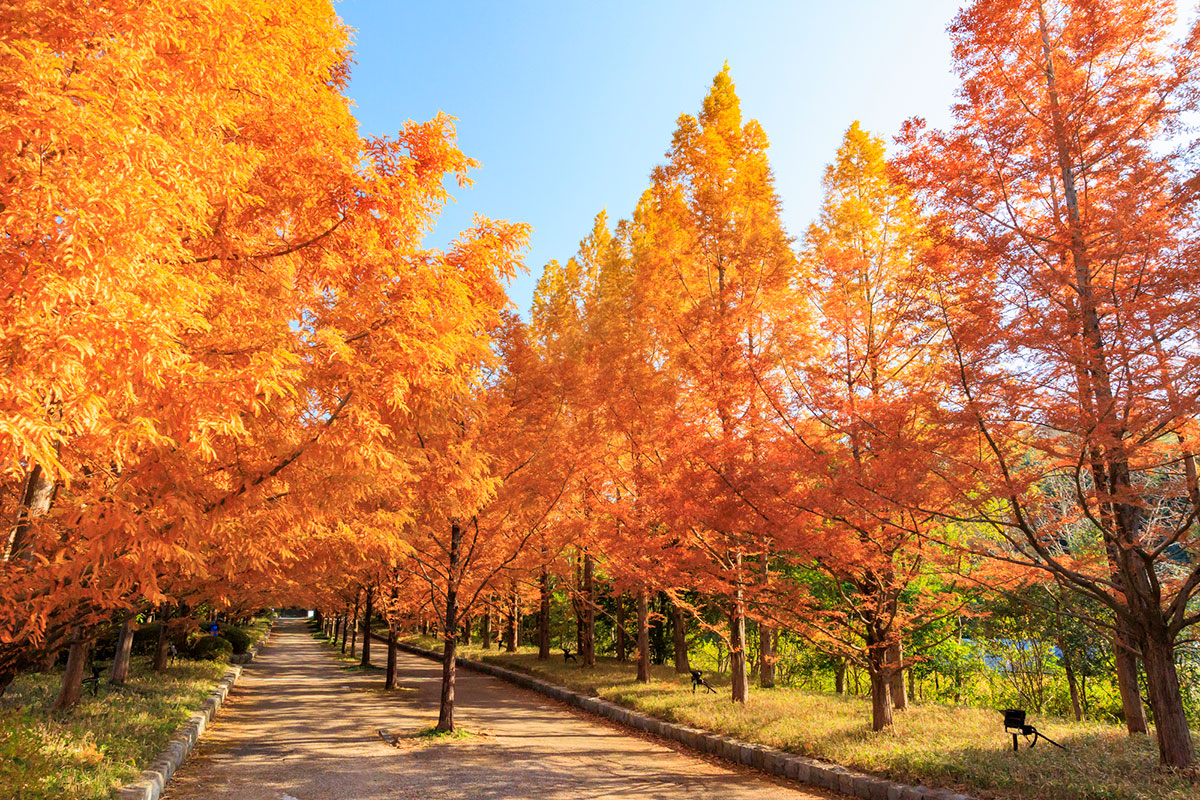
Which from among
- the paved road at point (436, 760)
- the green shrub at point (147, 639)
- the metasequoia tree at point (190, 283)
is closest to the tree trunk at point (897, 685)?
the paved road at point (436, 760)

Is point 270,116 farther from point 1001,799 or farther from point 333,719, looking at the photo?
point 333,719

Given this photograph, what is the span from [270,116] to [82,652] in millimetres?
9400

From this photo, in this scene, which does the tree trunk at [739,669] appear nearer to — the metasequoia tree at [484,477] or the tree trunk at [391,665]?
the metasequoia tree at [484,477]

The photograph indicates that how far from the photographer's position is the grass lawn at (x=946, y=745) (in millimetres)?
6207

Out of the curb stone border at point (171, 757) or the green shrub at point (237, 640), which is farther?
the green shrub at point (237, 640)

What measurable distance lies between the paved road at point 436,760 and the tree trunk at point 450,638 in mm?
662

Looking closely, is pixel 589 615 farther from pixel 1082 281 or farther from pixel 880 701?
pixel 1082 281

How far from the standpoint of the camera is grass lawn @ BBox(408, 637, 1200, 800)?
20.4ft

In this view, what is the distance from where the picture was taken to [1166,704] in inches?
251

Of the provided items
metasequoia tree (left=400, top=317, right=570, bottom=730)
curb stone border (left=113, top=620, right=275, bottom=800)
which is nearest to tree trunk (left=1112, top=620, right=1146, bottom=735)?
metasequoia tree (left=400, top=317, right=570, bottom=730)

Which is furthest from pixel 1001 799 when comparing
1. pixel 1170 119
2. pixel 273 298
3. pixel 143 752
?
pixel 143 752

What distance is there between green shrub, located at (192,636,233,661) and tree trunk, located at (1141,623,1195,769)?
81.9 ft

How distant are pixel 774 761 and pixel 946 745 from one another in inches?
80.3

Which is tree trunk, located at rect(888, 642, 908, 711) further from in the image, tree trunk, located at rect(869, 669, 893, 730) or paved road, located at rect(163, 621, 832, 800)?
paved road, located at rect(163, 621, 832, 800)
